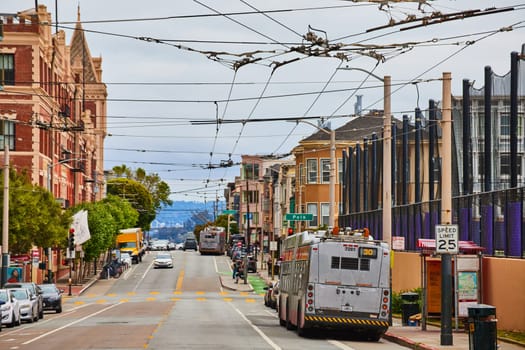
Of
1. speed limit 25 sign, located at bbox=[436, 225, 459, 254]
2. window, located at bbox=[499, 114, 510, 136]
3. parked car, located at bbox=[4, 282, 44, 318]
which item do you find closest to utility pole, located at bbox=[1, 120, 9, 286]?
parked car, located at bbox=[4, 282, 44, 318]

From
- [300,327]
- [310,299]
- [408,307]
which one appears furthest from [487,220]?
[300,327]

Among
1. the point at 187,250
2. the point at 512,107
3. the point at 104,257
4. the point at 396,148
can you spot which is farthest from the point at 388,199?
the point at 187,250

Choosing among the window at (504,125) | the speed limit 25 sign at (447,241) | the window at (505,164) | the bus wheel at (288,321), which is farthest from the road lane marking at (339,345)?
the window at (504,125)

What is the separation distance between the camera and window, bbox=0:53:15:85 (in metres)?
78.4

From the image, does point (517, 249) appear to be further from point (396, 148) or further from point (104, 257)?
point (104, 257)

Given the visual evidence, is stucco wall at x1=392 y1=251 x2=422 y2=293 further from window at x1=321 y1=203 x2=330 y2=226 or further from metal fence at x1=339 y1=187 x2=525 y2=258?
window at x1=321 y1=203 x2=330 y2=226

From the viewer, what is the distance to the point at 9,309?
4209cm

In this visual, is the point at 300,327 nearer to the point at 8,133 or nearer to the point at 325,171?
the point at 8,133

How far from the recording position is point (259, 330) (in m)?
37.0

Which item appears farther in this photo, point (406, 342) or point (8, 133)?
point (8, 133)

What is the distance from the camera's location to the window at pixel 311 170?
96.4m

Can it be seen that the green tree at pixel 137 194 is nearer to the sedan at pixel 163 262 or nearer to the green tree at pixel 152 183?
the green tree at pixel 152 183

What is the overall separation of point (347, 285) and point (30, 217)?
34016 millimetres

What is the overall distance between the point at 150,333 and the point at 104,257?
84.0 meters
